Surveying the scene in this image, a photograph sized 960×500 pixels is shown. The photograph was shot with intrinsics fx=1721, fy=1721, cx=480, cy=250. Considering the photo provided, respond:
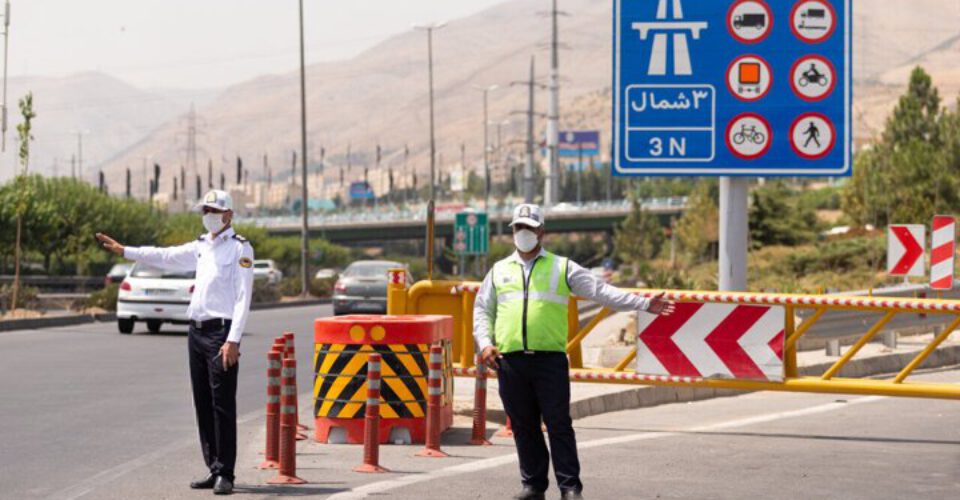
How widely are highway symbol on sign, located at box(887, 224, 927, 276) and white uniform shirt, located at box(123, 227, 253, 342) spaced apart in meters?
18.1

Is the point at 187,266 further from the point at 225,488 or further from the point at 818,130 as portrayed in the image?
the point at 818,130

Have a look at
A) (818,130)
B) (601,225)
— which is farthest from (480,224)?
(601,225)

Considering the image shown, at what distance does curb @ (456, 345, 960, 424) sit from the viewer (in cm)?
1600

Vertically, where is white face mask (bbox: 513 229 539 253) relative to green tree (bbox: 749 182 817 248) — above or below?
below

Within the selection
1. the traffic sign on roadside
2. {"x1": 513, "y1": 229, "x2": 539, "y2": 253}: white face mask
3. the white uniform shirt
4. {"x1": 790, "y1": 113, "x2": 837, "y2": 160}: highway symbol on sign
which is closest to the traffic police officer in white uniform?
the white uniform shirt

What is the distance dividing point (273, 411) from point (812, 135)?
795 centimetres

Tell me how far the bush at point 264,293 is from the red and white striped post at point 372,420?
43312 mm

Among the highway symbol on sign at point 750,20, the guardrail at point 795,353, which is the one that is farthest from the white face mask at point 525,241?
the highway symbol on sign at point 750,20

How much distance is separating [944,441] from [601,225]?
142 m

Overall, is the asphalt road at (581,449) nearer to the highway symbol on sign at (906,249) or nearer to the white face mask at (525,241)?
the white face mask at (525,241)

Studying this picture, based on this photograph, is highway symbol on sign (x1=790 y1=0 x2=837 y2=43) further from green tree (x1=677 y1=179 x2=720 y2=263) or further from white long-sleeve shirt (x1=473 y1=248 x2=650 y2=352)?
green tree (x1=677 y1=179 x2=720 y2=263)

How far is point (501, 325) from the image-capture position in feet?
32.3

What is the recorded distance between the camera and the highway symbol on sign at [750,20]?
16828 millimetres

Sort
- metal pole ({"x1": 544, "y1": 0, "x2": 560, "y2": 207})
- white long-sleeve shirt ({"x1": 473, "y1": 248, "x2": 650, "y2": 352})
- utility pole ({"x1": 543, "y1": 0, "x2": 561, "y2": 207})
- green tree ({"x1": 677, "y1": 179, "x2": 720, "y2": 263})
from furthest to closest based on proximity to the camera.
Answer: metal pole ({"x1": 544, "y1": 0, "x2": 560, "y2": 207}) → utility pole ({"x1": 543, "y1": 0, "x2": 561, "y2": 207}) → green tree ({"x1": 677, "y1": 179, "x2": 720, "y2": 263}) → white long-sleeve shirt ({"x1": 473, "y1": 248, "x2": 650, "y2": 352})
